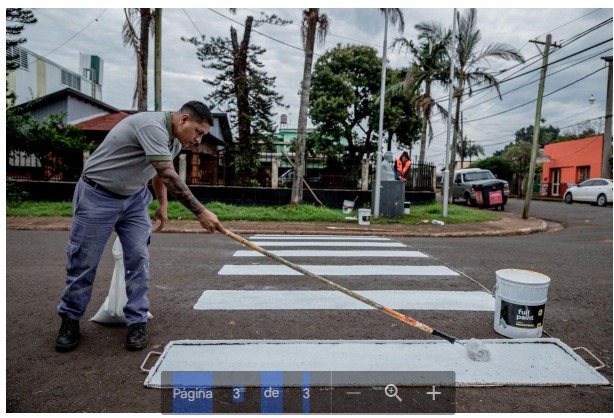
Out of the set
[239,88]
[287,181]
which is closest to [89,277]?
[287,181]

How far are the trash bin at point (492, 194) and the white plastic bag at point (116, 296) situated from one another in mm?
18816

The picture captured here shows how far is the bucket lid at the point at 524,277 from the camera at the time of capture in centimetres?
360

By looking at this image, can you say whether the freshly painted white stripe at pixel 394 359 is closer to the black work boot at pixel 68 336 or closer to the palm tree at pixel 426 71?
the black work boot at pixel 68 336

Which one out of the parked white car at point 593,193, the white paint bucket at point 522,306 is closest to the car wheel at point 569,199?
the parked white car at point 593,193

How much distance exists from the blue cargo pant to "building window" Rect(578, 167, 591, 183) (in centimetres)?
3543

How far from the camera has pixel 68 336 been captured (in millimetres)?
3213

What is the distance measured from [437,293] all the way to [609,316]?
1.59m

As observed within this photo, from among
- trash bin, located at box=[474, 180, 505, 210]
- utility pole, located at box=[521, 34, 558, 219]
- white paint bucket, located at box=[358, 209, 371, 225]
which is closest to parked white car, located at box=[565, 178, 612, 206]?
trash bin, located at box=[474, 180, 505, 210]

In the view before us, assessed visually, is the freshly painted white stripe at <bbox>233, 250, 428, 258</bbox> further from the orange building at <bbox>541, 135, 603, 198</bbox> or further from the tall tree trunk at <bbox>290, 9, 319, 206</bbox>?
the orange building at <bbox>541, 135, 603, 198</bbox>

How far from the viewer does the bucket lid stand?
11.8ft

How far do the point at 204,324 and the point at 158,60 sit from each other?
458 inches

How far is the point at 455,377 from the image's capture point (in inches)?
112

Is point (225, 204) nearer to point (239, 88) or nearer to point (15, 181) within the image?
point (15, 181)

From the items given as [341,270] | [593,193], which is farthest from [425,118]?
[341,270]
